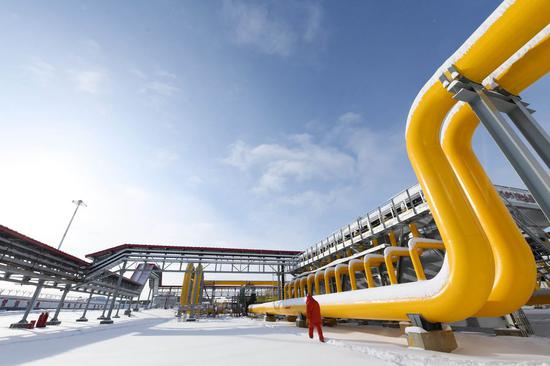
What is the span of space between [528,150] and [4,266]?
17.3m

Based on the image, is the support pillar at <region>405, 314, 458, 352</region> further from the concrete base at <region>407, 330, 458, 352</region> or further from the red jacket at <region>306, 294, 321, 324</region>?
the red jacket at <region>306, 294, 321, 324</region>

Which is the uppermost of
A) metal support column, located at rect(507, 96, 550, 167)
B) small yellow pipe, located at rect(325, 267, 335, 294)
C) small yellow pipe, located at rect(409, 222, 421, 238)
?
small yellow pipe, located at rect(409, 222, 421, 238)

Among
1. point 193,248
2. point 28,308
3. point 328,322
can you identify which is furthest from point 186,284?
point 328,322

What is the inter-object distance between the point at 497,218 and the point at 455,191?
136cm

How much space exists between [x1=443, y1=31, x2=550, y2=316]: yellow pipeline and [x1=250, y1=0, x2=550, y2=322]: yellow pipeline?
0.55 metres

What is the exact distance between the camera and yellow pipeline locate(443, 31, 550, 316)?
163 inches

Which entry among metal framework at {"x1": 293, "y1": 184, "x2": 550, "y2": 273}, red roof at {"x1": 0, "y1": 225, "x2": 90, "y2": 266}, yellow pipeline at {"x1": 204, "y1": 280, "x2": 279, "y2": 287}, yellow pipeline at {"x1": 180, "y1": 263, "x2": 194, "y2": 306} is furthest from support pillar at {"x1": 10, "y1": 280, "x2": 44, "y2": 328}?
yellow pipeline at {"x1": 204, "y1": 280, "x2": 279, "y2": 287}

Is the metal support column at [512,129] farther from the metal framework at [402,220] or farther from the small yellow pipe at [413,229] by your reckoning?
the small yellow pipe at [413,229]

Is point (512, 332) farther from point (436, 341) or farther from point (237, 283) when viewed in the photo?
point (237, 283)

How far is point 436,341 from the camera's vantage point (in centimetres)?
430

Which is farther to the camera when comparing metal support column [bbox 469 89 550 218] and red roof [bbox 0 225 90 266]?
red roof [bbox 0 225 90 266]

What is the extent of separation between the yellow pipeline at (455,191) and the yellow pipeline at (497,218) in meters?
0.55

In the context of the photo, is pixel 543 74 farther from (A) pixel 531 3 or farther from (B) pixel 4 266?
(B) pixel 4 266

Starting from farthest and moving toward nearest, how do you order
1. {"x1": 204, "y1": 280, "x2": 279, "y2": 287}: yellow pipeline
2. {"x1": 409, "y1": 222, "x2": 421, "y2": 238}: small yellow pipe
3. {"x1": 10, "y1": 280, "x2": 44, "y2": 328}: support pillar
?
{"x1": 204, "y1": 280, "x2": 279, "y2": 287}: yellow pipeline
{"x1": 10, "y1": 280, "x2": 44, "y2": 328}: support pillar
{"x1": 409, "y1": 222, "x2": 421, "y2": 238}: small yellow pipe
